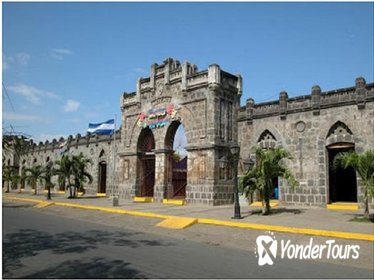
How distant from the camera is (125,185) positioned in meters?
27.0

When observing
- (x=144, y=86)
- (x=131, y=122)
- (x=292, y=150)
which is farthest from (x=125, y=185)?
(x=292, y=150)

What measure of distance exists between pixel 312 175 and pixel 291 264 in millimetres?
12113

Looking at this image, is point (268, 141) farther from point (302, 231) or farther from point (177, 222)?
point (302, 231)

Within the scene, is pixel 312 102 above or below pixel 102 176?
above

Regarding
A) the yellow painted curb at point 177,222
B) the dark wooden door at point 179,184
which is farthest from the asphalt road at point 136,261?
the dark wooden door at point 179,184

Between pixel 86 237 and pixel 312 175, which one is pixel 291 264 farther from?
pixel 312 175

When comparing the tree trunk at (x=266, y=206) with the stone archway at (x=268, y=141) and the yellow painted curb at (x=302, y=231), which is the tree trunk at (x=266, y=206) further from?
the stone archway at (x=268, y=141)

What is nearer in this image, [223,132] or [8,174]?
[223,132]

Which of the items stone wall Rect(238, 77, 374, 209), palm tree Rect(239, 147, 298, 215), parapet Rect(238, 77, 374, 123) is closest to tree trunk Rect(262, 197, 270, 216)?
palm tree Rect(239, 147, 298, 215)

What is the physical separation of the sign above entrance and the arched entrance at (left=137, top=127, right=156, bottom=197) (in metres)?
0.70
